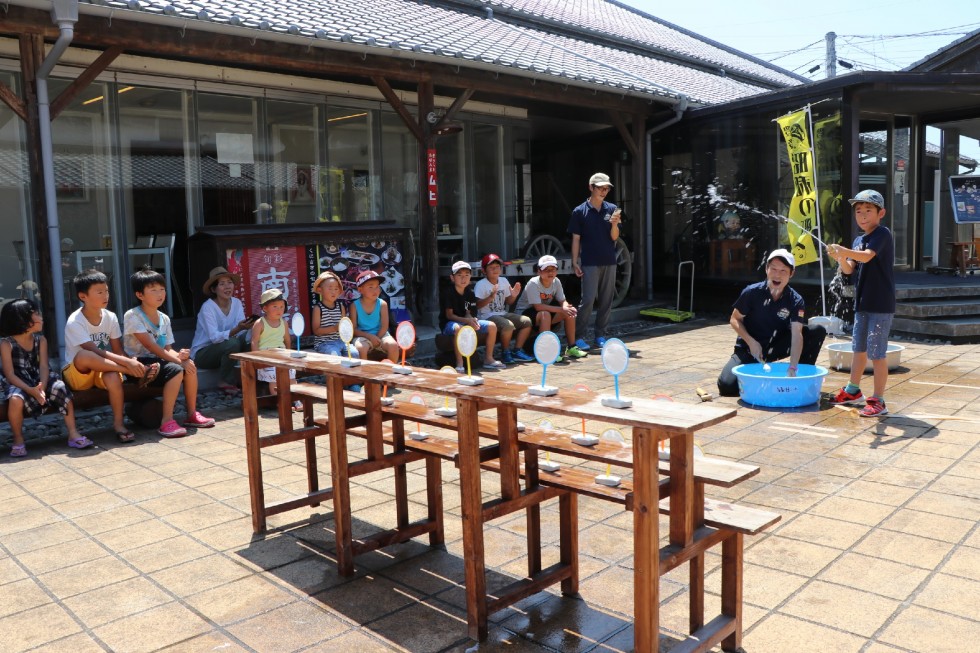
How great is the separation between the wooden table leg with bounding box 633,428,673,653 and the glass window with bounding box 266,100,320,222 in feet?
25.3

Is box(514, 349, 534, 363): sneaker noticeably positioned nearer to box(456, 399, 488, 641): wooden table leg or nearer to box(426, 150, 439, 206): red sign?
box(426, 150, 439, 206): red sign

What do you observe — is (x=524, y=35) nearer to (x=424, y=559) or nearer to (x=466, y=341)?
(x=466, y=341)

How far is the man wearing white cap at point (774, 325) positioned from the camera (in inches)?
224

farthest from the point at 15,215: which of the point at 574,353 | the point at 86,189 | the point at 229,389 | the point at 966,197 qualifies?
the point at 966,197

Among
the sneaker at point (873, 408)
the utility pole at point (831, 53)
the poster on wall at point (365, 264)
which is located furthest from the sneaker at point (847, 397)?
the utility pole at point (831, 53)

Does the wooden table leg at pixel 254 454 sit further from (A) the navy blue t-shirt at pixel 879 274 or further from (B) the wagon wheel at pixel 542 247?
(B) the wagon wheel at pixel 542 247

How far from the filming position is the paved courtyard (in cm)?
271

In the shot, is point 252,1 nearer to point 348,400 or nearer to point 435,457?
point 348,400

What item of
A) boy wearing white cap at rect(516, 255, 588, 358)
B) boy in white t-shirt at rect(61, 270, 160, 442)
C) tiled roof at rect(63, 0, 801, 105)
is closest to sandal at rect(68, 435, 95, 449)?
boy in white t-shirt at rect(61, 270, 160, 442)

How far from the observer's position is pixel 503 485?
9.38 feet

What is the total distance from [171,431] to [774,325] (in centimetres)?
437

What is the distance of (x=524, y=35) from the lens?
468 inches

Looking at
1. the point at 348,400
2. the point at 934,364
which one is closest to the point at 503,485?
the point at 348,400

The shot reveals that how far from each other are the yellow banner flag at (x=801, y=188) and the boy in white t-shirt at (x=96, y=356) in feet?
22.9
